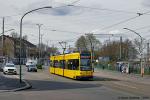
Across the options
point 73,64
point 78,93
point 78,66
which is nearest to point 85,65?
point 78,66

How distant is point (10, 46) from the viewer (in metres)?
175

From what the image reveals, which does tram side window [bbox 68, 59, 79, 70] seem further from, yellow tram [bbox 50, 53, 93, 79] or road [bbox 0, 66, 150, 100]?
road [bbox 0, 66, 150, 100]

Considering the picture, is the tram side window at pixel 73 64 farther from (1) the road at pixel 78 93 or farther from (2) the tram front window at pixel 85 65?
(1) the road at pixel 78 93

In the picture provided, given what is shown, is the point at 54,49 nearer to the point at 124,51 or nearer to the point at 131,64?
the point at 124,51

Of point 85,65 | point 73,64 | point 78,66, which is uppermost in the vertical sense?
point 73,64

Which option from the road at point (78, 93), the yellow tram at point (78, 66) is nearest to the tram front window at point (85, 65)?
the yellow tram at point (78, 66)

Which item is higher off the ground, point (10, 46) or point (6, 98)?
point (10, 46)

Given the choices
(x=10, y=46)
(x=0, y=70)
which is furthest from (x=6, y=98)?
(x=10, y=46)

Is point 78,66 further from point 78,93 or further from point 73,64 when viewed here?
point 78,93

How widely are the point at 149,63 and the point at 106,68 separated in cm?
3073

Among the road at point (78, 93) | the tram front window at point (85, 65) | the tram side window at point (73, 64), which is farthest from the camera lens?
the tram side window at point (73, 64)

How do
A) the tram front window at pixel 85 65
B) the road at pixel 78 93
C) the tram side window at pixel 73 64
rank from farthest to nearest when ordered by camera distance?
1. the tram side window at pixel 73 64
2. the tram front window at pixel 85 65
3. the road at pixel 78 93

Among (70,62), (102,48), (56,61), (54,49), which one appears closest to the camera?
(70,62)

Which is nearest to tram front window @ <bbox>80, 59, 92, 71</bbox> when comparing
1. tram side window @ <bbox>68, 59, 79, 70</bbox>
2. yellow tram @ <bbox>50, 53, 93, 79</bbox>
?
yellow tram @ <bbox>50, 53, 93, 79</bbox>
